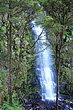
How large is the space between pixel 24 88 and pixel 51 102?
247cm

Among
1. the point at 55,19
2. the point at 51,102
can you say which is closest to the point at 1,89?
the point at 55,19

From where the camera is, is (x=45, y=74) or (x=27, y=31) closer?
(x=27, y=31)

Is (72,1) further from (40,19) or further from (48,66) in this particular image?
(48,66)

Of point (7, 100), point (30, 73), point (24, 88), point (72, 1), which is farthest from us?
point (30, 73)

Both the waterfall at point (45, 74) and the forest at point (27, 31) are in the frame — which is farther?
the waterfall at point (45, 74)

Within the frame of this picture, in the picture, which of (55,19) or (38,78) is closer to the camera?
(55,19)

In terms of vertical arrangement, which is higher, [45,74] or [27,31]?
[27,31]

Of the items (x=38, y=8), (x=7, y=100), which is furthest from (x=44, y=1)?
(x=7, y=100)

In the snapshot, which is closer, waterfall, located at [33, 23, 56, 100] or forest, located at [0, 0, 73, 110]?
forest, located at [0, 0, 73, 110]

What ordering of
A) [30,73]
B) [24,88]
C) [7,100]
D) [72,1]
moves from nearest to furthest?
[72,1]
[7,100]
[24,88]
[30,73]

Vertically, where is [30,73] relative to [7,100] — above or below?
above

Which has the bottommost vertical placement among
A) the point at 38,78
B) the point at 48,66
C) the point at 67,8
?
the point at 38,78

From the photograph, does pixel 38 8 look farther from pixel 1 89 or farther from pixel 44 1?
pixel 1 89

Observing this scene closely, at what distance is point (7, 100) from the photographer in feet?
16.6
